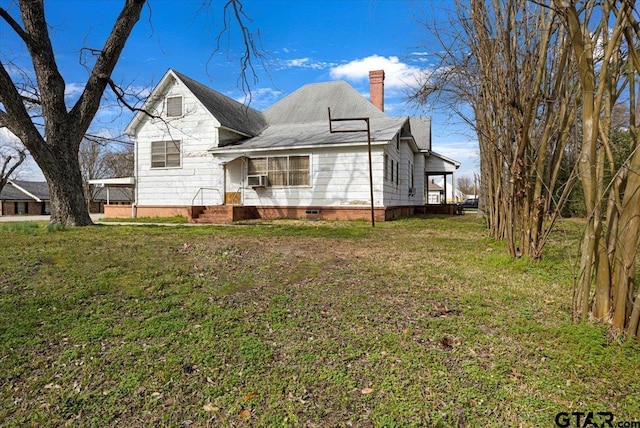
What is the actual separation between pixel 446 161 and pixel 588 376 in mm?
20104

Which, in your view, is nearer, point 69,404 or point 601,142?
point 69,404

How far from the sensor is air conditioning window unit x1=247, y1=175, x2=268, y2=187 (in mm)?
14242

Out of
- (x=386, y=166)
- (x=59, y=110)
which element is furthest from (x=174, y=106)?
(x=386, y=166)

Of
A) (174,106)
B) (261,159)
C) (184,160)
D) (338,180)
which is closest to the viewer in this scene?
(338,180)

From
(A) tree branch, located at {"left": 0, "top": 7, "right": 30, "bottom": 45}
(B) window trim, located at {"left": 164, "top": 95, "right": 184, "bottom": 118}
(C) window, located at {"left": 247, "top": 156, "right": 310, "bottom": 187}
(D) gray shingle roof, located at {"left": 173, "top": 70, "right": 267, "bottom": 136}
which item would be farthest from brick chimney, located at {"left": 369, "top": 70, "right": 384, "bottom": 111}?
(A) tree branch, located at {"left": 0, "top": 7, "right": 30, "bottom": 45}

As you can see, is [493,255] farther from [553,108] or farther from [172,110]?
[172,110]

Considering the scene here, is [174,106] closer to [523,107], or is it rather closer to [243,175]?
[243,175]

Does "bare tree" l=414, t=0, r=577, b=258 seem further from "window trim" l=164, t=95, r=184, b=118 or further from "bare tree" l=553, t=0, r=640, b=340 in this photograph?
"window trim" l=164, t=95, r=184, b=118

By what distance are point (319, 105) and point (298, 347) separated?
16878 millimetres

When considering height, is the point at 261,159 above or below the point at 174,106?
below

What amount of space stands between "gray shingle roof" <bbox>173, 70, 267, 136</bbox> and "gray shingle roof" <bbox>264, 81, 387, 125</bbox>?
100 cm

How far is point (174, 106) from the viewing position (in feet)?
52.0

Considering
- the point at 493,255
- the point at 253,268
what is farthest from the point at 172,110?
the point at 493,255

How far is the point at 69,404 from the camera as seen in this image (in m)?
2.38
